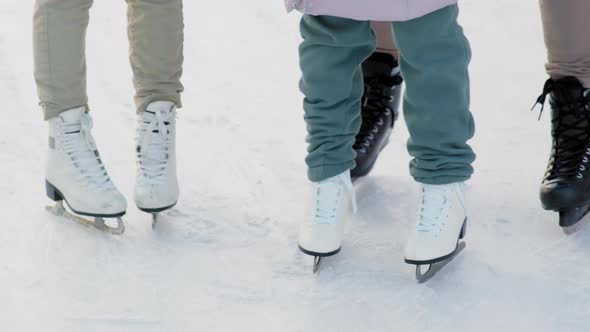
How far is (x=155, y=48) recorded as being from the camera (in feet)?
4.89

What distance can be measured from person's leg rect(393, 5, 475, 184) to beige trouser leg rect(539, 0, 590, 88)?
0.23m

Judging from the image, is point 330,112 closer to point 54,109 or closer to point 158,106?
point 158,106

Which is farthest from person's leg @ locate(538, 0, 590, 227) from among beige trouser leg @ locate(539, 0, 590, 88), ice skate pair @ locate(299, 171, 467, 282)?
ice skate pair @ locate(299, 171, 467, 282)

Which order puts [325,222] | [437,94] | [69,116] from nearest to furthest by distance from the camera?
[437,94] → [325,222] → [69,116]

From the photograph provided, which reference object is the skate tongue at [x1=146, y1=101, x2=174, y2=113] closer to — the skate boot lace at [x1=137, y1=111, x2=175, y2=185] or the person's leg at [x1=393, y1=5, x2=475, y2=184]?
the skate boot lace at [x1=137, y1=111, x2=175, y2=185]

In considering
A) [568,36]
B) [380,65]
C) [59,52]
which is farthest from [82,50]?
[568,36]

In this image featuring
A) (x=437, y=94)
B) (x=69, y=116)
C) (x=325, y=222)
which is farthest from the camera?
(x=69, y=116)

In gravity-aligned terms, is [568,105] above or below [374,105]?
above

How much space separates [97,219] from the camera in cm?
152

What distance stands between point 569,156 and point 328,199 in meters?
0.41

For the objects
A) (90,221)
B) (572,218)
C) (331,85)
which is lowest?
(90,221)

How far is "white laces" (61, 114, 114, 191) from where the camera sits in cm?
151

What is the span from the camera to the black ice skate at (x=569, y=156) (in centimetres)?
146

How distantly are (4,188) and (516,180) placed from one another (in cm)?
95
